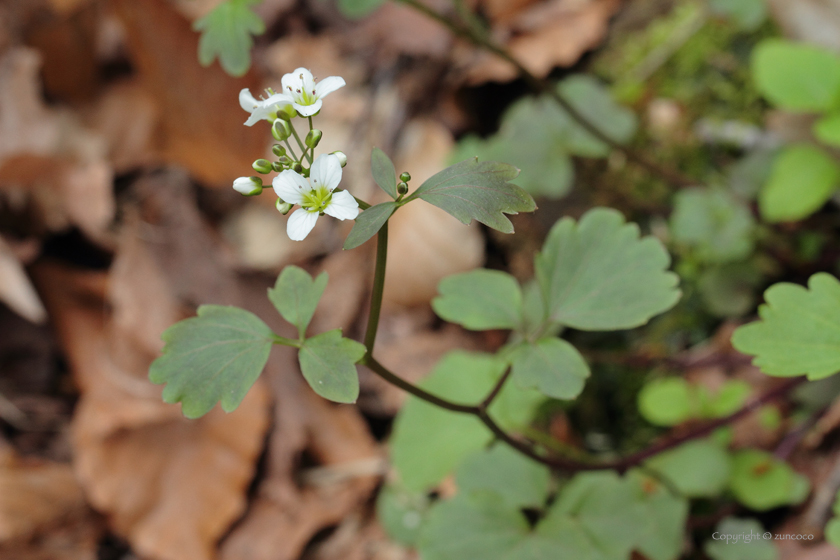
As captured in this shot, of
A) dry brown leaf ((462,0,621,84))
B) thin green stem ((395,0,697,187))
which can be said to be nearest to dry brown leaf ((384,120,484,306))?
dry brown leaf ((462,0,621,84))

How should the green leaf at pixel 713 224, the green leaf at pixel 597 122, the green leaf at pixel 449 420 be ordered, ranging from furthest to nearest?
the green leaf at pixel 597 122 → the green leaf at pixel 713 224 → the green leaf at pixel 449 420

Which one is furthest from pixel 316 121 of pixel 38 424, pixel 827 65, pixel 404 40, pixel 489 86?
pixel 827 65

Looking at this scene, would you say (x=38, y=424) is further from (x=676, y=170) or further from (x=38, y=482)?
(x=676, y=170)

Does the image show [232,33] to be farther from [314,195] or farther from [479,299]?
[479,299]

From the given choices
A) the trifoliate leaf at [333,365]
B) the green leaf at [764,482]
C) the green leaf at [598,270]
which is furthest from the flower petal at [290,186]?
the green leaf at [764,482]

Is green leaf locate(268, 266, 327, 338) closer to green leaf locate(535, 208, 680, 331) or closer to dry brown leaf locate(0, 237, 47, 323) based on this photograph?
green leaf locate(535, 208, 680, 331)

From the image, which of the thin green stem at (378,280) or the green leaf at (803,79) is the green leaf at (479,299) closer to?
the thin green stem at (378,280)
